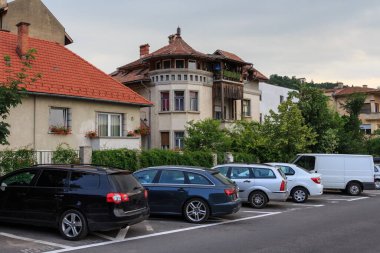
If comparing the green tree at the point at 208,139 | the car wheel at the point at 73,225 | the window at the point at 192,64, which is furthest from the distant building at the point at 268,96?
the car wheel at the point at 73,225

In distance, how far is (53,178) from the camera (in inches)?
404

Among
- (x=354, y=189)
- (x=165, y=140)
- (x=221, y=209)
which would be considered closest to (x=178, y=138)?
(x=165, y=140)

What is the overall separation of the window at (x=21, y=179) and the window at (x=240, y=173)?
305 inches

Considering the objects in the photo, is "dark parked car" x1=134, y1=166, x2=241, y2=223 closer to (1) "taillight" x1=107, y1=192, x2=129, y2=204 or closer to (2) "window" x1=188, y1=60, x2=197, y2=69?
(1) "taillight" x1=107, y1=192, x2=129, y2=204

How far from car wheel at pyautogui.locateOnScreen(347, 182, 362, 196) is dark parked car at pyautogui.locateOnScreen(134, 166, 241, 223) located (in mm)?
11012

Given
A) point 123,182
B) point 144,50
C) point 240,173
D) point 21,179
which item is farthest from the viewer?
point 144,50

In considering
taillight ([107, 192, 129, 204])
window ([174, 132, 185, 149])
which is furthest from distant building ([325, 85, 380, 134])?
taillight ([107, 192, 129, 204])

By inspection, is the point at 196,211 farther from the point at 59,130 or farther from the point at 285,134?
the point at 285,134

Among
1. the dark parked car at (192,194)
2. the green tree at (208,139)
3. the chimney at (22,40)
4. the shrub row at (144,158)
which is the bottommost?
the dark parked car at (192,194)

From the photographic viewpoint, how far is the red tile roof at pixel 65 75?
2092cm

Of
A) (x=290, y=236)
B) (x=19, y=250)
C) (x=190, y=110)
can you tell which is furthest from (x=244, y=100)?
(x=19, y=250)

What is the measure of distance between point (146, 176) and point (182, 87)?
22465 mm

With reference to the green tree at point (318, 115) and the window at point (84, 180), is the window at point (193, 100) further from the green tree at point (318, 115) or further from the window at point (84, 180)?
the window at point (84, 180)

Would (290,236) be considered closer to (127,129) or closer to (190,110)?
(127,129)
